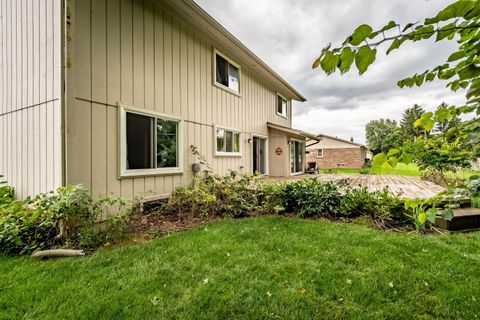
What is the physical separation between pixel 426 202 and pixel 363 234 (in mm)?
3343

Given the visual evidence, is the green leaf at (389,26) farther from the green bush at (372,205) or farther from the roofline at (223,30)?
the roofline at (223,30)

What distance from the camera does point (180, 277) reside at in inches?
103

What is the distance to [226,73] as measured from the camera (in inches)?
334

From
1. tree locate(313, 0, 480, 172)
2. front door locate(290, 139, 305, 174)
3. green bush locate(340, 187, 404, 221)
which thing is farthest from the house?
front door locate(290, 139, 305, 174)

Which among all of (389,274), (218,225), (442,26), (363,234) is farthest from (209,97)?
(442,26)

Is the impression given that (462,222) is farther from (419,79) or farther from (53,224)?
(53,224)

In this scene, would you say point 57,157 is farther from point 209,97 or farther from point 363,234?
point 363,234

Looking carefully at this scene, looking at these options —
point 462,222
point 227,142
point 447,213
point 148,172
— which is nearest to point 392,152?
point 447,213

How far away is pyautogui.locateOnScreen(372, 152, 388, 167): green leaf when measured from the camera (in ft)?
2.87

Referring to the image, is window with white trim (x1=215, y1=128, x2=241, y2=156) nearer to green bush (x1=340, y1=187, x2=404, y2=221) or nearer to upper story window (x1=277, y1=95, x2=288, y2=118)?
green bush (x1=340, y1=187, x2=404, y2=221)

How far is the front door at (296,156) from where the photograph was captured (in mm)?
12648

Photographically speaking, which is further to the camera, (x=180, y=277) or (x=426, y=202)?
(x=180, y=277)

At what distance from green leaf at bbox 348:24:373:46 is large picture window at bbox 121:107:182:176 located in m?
4.82

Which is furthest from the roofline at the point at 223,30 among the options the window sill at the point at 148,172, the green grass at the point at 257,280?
the green grass at the point at 257,280
